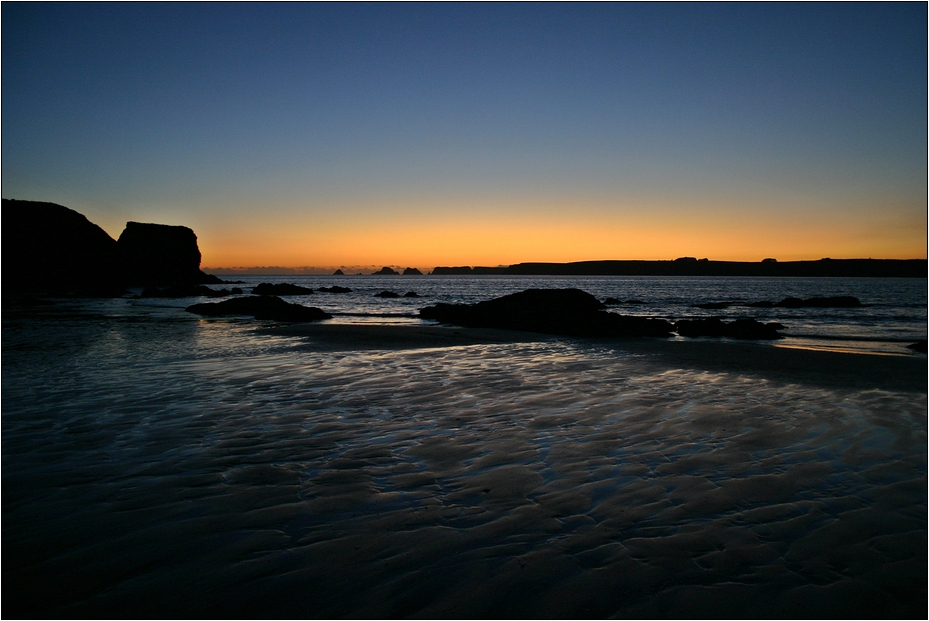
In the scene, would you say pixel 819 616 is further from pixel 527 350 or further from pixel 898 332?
pixel 898 332

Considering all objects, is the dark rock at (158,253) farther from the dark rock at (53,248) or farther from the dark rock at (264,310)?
the dark rock at (264,310)

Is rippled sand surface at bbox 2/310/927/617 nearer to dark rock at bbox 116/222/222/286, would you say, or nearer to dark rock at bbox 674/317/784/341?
dark rock at bbox 674/317/784/341

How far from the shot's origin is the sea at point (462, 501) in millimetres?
3158

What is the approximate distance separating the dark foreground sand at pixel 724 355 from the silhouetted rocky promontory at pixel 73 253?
172ft

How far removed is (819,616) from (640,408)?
5022mm

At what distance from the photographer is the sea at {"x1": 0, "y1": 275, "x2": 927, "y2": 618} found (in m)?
3.16

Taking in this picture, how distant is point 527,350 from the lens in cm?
1552

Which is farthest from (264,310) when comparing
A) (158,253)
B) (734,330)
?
(158,253)

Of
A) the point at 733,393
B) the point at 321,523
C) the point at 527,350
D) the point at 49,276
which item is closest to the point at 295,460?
the point at 321,523

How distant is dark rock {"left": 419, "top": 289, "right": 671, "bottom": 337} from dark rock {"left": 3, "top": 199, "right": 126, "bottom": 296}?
74.9 m

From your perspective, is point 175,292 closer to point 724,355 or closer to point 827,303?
point 724,355

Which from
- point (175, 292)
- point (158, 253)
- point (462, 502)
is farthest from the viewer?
point (158, 253)

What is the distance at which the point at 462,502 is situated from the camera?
447 centimetres

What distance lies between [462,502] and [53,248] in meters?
108
